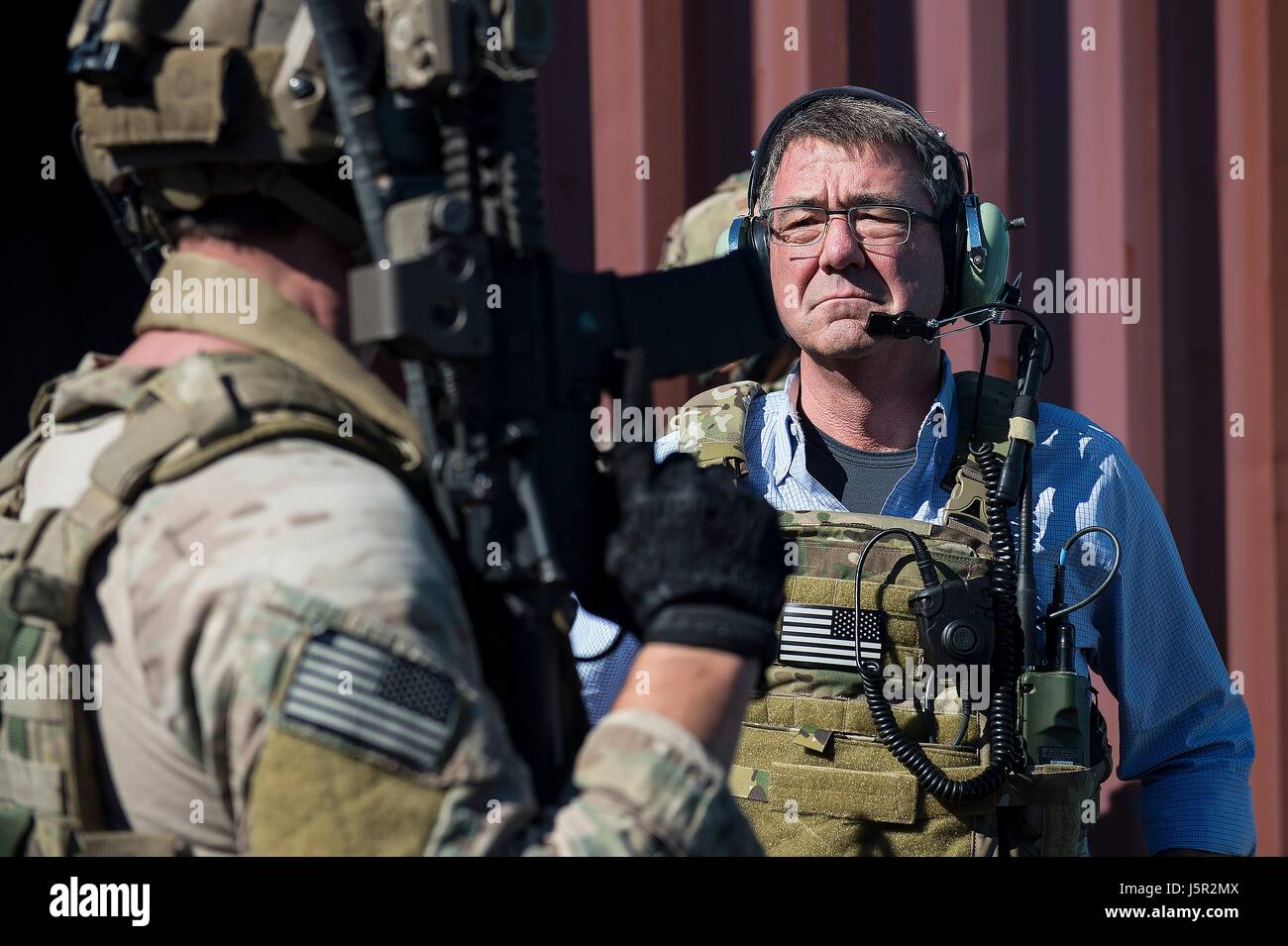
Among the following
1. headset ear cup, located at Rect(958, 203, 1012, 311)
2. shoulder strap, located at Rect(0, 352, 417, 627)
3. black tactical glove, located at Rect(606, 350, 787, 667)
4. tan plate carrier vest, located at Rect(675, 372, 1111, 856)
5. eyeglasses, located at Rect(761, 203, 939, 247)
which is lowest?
tan plate carrier vest, located at Rect(675, 372, 1111, 856)

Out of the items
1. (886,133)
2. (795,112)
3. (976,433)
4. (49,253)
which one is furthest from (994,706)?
(49,253)

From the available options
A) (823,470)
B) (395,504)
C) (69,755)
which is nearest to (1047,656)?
(823,470)

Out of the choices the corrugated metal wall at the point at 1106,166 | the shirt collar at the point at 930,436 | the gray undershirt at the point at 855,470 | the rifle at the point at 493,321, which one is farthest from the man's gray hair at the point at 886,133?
the rifle at the point at 493,321

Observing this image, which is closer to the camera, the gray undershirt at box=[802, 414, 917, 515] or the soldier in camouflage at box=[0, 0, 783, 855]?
the soldier in camouflage at box=[0, 0, 783, 855]

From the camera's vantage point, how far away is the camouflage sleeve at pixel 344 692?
1.09m

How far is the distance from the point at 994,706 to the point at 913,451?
46 centimetres

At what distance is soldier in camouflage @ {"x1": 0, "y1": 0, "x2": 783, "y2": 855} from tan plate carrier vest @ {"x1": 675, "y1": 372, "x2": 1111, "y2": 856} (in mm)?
796

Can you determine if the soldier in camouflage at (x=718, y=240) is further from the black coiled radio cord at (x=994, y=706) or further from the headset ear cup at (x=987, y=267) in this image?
the black coiled radio cord at (x=994, y=706)

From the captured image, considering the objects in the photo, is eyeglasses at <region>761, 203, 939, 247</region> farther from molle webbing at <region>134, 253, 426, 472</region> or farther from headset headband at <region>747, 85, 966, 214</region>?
molle webbing at <region>134, 253, 426, 472</region>

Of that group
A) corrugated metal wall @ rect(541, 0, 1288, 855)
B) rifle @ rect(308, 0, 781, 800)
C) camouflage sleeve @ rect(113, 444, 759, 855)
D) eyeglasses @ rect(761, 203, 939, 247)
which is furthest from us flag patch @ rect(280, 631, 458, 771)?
corrugated metal wall @ rect(541, 0, 1288, 855)

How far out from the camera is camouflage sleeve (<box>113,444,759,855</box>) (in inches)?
42.9

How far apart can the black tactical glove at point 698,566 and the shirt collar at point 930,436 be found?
1034 millimetres

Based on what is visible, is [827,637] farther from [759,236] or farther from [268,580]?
[268,580]
